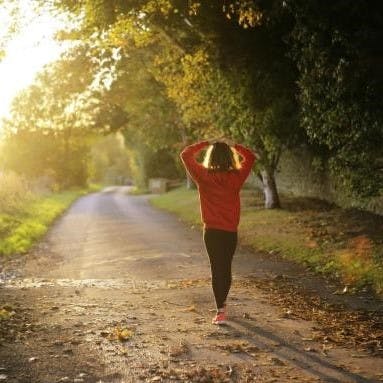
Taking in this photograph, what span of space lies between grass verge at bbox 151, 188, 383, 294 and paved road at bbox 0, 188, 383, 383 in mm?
656

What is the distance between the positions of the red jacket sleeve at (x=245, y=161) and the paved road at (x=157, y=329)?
1.82 m

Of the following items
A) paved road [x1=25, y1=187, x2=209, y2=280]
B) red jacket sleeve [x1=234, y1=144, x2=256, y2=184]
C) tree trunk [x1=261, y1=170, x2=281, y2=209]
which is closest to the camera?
red jacket sleeve [x1=234, y1=144, x2=256, y2=184]

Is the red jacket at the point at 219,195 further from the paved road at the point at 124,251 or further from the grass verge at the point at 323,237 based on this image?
the paved road at the point at 124,251

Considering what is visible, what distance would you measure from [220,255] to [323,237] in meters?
7.47

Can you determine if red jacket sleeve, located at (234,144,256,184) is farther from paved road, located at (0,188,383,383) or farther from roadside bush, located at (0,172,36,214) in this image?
roadside bush, located at (0,172,36,214)

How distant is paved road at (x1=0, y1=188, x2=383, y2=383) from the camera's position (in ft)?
18.9

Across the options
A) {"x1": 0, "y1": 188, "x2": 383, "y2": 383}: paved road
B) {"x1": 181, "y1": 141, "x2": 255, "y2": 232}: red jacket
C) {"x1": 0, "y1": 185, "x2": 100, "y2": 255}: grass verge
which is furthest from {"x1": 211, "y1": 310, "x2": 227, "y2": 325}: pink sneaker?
{"x1": 0, "y1": 185, "x2": 100, "y2": 255}: grass verge

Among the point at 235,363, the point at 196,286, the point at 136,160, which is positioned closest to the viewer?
the point at 235,363

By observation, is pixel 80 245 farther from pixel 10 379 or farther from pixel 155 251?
pixel 10 379

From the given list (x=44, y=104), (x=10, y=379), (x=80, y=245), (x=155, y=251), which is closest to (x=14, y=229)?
(x=80, y=245)

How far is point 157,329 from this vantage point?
736 centimetres

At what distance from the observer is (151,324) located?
7.62 m

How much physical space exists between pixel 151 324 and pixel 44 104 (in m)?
48.2

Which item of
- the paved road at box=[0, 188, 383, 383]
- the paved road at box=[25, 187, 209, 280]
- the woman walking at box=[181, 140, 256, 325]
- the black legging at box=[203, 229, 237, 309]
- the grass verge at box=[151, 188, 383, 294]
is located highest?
the woman walking at box=[181, 140, 256, 325]
